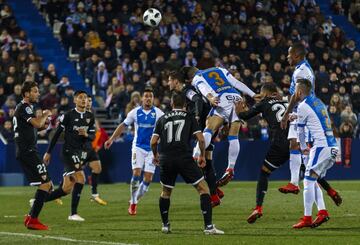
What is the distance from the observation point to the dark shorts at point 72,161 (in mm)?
17809

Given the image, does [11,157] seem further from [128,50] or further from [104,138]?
[128,50]

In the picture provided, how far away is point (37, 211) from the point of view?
15.2m

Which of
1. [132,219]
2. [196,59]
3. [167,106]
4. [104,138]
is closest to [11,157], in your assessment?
[104,138]

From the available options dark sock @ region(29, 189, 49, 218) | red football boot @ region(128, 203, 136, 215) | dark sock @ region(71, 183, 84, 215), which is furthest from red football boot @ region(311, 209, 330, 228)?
dark sock @ region(71, 183, 84, 215)

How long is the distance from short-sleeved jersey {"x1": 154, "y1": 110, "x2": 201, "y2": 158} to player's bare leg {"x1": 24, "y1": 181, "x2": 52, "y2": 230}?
7.77 ft

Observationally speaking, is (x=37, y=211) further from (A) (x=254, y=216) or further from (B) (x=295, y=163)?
(B) (x=295, y=163)

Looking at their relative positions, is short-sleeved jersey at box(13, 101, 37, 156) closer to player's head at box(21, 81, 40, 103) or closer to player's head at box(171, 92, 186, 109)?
player's head at box(21, 81, 40, 103)

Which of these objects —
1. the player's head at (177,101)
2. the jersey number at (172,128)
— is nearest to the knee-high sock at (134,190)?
the jersey number at (172,128)

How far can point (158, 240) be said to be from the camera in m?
13.3

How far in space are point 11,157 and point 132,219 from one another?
12.2m

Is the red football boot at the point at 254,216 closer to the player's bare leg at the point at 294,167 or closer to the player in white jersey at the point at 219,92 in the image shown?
the player's bare leg at the point at 294,167

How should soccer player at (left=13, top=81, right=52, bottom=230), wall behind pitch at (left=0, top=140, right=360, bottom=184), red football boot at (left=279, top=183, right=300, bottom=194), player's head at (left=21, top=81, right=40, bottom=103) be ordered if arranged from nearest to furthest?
soccer player at (left=13, top=81, right=52, bottom=230) < player's head at (left=21, top=81, right=40, bottom=103) < red football boot at (left=279, top=183, right=300, bottom=194) < wall behind pitch at (left=0, top=140, right=360, bottom=184)

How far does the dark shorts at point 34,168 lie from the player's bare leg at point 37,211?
0.11 metres

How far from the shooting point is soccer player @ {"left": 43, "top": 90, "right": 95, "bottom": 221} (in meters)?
17.6
